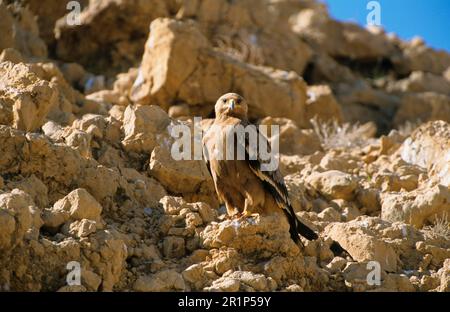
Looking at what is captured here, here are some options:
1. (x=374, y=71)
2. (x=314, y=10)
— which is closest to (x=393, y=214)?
(x=374, y=71)

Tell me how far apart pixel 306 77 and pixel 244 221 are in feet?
39.5

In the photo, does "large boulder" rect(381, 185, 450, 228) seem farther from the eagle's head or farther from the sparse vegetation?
the sparse vegetation

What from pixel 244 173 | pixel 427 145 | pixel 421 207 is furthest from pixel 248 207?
pixel 427 145

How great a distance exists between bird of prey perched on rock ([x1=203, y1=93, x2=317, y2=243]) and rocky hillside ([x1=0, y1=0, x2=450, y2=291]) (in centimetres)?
45

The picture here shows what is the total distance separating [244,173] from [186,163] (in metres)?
1.30

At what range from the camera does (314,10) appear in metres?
23.4

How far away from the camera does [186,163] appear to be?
1091cm

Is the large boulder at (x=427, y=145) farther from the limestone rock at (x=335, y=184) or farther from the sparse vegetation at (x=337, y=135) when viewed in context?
the sparse vegetation at (x=337, y=135)

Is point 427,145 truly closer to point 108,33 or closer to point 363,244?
point 363,244

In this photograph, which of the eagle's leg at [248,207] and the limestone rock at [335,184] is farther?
the limestone rock at [335,184]

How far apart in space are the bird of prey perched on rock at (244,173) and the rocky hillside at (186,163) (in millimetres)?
453

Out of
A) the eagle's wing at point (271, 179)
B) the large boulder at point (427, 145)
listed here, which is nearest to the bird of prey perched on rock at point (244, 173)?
the eagle's wing at point (271, 179)

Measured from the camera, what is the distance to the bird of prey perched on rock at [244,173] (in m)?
9.72
